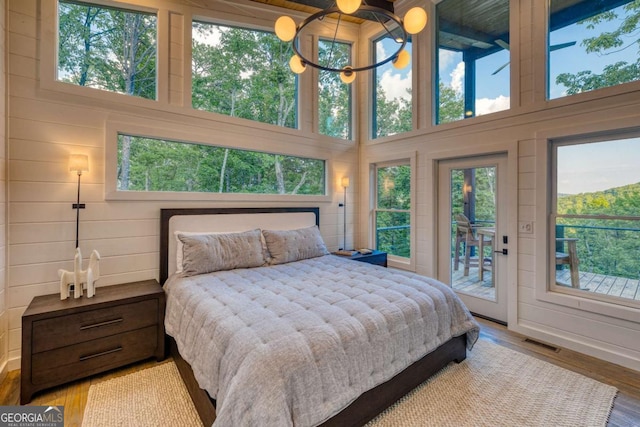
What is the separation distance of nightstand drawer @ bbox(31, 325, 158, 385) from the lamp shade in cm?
142

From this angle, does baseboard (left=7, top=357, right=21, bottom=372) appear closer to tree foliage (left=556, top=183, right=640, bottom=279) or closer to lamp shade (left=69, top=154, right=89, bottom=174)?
lamp shade (left=69, top=154, right=89, bottom=174)

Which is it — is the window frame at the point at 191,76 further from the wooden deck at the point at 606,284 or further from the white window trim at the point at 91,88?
the wooden deck at the point at 606,284

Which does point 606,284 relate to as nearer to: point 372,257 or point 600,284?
point 600,284

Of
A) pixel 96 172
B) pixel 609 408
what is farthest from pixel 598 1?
pixel 96 172

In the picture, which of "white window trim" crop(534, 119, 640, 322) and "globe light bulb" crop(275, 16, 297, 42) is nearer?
"globe light bulb" crop(275, 16, 297, 42)

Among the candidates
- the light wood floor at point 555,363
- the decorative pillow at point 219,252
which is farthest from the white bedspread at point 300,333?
the light wood floor at point 555,363

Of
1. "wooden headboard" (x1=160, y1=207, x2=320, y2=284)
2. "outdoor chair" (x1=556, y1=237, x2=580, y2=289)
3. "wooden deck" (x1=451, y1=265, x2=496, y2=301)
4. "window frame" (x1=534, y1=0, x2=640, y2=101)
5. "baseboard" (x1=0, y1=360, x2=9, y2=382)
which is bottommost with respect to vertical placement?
"baseboard" (x1=0, y1=360, x2=9, y2=382)

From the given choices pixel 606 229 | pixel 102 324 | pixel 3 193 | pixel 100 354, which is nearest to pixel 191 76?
pixel 3 193

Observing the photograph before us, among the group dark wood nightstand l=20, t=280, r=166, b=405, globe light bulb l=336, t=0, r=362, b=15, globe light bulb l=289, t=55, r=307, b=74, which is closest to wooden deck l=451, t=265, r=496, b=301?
globe light bulb l=289, t=55, r=307, b=74

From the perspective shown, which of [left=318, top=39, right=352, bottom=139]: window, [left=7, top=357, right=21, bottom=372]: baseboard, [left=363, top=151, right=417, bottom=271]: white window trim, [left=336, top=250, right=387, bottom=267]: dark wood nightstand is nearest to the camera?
[left=7, top=357, right=21, bottom=372]: baseboard

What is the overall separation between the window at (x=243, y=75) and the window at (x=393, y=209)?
5.63 feet

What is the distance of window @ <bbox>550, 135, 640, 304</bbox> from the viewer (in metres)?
2.54

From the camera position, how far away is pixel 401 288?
229cm

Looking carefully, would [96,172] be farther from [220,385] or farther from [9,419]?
[220,385]
